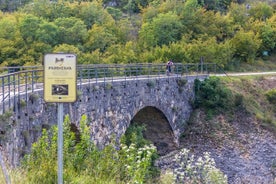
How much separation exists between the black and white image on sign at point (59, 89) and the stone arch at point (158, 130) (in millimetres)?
23556

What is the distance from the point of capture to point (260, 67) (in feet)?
180

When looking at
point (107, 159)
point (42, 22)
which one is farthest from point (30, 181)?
point (42, 22)

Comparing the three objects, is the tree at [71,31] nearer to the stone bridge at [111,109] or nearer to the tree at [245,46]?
the tree at [245,46]

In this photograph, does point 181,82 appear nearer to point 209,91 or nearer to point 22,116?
A: point 209,91

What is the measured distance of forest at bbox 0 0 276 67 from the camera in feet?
147

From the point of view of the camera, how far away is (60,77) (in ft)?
22.9

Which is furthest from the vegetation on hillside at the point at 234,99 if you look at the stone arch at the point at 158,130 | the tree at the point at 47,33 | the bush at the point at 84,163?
the bush at the point at 84,163

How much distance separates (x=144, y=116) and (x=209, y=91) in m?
5.78

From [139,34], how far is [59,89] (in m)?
50.7

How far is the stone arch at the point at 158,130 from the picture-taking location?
30967 millimetres

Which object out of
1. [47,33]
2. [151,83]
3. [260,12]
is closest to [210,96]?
[151,83]

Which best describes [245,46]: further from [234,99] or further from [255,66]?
[234,99]

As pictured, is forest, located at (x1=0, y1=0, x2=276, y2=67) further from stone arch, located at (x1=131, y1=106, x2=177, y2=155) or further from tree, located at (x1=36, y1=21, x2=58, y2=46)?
stone arch, located at (x1=131, y1=106, x2=177, y2=155)

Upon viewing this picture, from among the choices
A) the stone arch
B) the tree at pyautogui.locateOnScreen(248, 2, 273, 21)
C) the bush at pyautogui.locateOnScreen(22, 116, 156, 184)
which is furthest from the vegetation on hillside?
the tree at pyautogui.locateOnScreen(248, 2, 273, 21)
